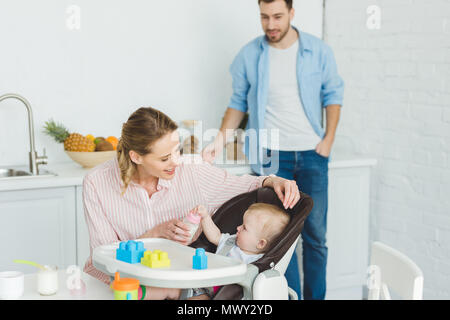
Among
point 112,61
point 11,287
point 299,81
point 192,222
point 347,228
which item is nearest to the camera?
point 11,287

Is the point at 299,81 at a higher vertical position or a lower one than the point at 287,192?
higher

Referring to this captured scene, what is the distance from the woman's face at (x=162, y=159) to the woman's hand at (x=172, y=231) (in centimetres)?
16

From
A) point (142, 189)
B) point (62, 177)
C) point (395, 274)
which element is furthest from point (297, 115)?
point (395, 274)

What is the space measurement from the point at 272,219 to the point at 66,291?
72cm

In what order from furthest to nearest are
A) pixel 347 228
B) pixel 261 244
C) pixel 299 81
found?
pixel 347 228, pixel 299 81, pixel 261 244

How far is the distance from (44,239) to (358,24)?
2.15 m

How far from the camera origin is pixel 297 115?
121 inches

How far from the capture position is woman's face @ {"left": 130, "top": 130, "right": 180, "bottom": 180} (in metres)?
1.93

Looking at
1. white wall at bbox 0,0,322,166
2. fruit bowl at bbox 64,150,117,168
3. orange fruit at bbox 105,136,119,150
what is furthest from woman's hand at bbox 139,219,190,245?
white wall at bbox 0,0,322,166

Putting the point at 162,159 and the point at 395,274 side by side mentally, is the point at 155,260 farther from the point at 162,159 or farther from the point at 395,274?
the point at 395,274

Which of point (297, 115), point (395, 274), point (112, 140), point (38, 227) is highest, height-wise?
point (297, 115)

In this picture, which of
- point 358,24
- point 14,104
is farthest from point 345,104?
point 14,104

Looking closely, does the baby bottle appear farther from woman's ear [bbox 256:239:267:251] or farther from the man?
the man

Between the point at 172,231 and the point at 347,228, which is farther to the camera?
the point at 347,228
